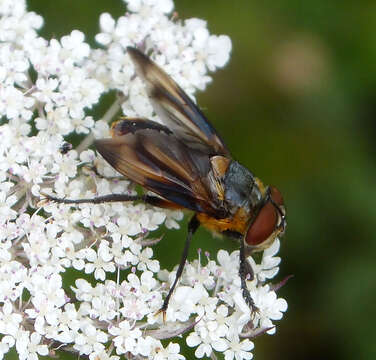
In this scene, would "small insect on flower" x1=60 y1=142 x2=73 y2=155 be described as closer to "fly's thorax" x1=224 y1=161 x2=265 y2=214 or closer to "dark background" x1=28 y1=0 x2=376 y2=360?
"fly's thorax" x1=224 y1=161 x2=265 y2=214

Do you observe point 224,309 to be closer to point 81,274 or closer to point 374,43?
point 81,274

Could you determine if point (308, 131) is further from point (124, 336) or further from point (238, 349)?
point (124, 336)

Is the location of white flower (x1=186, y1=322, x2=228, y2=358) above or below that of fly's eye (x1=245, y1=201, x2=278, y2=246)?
below

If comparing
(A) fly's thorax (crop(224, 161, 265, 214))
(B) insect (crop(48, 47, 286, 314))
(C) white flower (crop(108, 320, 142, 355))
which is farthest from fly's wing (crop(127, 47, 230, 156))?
(C) white flower (crop(108, 320, 142, 355))

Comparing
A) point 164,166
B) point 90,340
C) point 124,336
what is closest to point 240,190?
point 164,166

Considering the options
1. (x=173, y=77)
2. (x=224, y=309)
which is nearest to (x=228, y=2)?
(x=173, y=77)

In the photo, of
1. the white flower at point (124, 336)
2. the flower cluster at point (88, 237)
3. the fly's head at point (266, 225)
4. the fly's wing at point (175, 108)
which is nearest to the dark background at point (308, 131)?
the flower cluster at point (88, 237)

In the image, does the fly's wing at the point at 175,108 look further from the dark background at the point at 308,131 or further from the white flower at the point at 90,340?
the dark background at the point at 308,131
